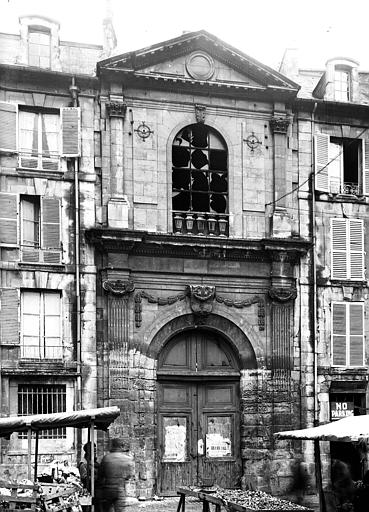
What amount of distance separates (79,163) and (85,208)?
4.06 ft

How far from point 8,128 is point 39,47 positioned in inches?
108

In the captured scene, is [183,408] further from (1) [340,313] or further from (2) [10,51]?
(2) [10,51]

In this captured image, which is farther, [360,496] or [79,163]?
[79,163]

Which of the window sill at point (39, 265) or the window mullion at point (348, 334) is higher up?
the window sill at point (39, 265)

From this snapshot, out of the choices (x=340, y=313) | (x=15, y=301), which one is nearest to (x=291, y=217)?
(x=340, y=313)

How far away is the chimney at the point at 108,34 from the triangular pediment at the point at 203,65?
1513 millimetres

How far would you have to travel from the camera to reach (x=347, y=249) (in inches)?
1065

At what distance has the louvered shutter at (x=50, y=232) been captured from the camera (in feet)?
80.7

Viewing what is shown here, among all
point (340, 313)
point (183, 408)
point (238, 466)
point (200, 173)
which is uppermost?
point (200, 173)

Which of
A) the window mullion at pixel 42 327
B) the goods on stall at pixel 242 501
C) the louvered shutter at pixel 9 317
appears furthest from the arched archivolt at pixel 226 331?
the goods on stall at pixel 242 501

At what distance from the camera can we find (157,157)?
2573 centimetres

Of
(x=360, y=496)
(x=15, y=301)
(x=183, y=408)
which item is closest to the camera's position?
(x=360, y=496)

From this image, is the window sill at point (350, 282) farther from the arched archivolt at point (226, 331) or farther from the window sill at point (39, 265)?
the window sill at point (39, 265)

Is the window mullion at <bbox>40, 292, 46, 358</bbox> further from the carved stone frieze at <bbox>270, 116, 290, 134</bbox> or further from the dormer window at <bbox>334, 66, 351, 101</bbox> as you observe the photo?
the dormer window at <bbox>334, 66, 351, 101</bbox>
